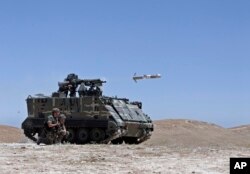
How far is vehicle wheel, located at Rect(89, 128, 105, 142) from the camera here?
31.8 metres

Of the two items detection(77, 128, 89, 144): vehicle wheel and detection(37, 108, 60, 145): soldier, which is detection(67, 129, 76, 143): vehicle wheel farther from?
detection(37, 108, 60, 145): soldier

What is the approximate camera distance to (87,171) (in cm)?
1344

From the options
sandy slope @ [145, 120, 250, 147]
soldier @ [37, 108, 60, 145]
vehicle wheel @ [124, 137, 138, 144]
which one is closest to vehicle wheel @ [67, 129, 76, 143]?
vehicle wheel @ [124, 137, 138, 144]

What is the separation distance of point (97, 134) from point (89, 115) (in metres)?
1.08

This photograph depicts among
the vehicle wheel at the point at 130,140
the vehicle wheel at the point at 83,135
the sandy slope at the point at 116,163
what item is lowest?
the sandy slope at the point at 116,163

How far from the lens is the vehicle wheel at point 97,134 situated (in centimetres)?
3181

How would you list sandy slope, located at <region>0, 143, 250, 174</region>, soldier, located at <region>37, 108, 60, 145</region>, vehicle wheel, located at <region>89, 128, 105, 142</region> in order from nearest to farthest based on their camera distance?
sandy slope, located at <region>0, 143, 250, 174</region> < soldier, located at <region>37, 108, 60, 145</region> < vehicle wheel, located at <region>89, 128, 105, 142</region>

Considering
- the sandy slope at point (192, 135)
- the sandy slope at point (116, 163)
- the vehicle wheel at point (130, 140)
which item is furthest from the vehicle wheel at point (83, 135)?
the sandy slope at point (116, 163)

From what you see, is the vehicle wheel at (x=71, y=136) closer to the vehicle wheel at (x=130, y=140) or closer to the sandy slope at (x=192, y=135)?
the vehicle wheel at (x=130, y=140)

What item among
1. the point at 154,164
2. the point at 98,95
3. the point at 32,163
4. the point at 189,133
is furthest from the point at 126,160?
the point at 189,133

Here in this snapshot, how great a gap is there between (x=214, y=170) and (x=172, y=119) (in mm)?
48487

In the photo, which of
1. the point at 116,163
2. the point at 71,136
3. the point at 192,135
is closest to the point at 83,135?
the point at 71,136

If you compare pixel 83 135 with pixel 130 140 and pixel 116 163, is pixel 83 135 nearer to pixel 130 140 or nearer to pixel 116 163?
pixel 130 140

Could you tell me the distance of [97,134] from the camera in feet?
105
